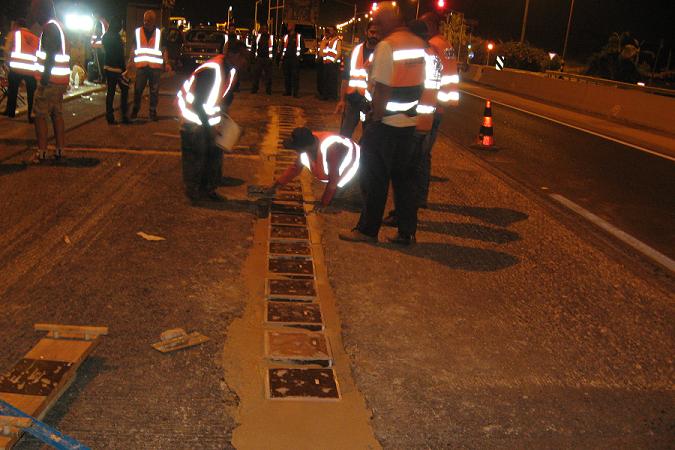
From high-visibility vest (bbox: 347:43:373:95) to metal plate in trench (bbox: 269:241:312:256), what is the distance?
288cm

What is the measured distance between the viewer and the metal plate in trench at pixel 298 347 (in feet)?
14.5

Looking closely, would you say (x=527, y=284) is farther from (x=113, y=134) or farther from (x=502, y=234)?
(x=113, y=134)

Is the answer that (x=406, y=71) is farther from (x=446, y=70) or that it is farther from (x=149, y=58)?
(x=149, y=58)

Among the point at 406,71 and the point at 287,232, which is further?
the point at 287,232

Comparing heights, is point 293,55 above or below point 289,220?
above

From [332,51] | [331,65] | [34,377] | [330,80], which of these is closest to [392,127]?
[34,377]

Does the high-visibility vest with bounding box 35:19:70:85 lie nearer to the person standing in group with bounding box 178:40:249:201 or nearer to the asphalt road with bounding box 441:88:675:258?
the person standing in group with bounding box 178:40:249:201

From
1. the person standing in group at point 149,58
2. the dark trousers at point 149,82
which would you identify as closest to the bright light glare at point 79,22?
the person standing in group at point 149,58

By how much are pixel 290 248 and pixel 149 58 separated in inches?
331

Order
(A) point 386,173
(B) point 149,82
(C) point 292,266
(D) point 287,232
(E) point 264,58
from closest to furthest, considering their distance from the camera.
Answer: (C) point 292,266 → (A) point 386,173 → (D) point 287,232 → (B) point 149,82 → (E) point 264,58

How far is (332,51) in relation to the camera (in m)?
19.5

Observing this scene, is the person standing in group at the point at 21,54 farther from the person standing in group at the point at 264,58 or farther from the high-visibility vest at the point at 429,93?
the person standing in group at the point at 264,58

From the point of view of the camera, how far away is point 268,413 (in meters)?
3.82

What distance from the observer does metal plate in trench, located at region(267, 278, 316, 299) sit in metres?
5.43
